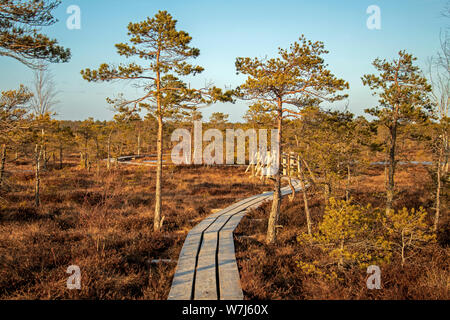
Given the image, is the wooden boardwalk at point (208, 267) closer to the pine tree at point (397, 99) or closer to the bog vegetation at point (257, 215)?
the bog vegetation at point (257, 215)

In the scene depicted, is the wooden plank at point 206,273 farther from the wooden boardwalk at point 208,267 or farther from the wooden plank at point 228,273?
the wooden plank at point 228,273

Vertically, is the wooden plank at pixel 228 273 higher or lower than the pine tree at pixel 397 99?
lower

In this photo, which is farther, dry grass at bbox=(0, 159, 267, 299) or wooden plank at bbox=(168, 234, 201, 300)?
dry grass at bbox=(0, 159, 267, 299)

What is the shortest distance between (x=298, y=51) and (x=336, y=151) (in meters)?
5.11

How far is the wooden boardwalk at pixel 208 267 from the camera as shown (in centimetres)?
517

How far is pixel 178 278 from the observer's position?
19.2 ft

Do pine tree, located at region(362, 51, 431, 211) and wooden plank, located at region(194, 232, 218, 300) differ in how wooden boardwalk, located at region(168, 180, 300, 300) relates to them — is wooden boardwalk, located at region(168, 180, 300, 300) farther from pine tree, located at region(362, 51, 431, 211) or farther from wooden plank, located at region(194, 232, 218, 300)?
pine tree, located at region(362, 51, 431, 211)

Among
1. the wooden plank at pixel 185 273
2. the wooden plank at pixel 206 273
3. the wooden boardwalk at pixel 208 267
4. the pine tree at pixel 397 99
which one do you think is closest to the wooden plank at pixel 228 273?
the wooden boardwalk at pixel 208 267

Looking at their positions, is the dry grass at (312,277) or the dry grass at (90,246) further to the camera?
the dry grass at (90,246)

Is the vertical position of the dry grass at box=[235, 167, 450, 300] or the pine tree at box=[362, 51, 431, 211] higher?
the pine tree at box=[362, 51, 431, 211]

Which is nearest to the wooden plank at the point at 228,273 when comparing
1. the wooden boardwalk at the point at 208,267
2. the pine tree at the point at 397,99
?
the wooden boardwalk at the point at 208,267

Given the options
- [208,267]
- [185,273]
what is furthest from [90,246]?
[208,267]

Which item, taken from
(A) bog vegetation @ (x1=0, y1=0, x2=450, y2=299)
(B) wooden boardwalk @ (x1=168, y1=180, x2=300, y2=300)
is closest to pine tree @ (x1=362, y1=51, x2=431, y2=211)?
(A) bog vegetation @ (x1=0, y1=0, x2=450, y2=299)

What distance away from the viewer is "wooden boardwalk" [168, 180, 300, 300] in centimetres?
517
